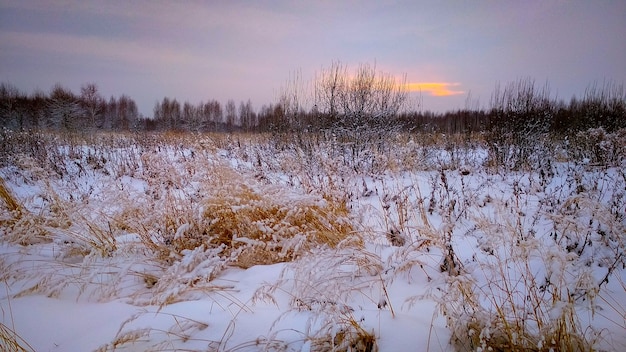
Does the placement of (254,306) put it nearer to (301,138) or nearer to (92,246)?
(92,246)

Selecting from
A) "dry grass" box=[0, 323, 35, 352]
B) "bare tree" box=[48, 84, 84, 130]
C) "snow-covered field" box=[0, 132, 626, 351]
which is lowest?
"dry grass" box=[0, 323, 35, 352]

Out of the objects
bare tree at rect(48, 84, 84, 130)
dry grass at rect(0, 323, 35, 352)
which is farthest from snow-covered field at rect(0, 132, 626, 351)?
bare tree at rect(48, 84, 84, 130)

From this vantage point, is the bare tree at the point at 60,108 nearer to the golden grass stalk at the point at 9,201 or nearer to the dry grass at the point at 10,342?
the golden grass stalk at the point at 9,201

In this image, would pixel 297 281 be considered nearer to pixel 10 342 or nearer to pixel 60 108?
pixel 10 342

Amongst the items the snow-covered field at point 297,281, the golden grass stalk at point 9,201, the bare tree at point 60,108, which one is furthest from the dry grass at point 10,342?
the bare tree at point 60,108

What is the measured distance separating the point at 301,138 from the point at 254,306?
28.1 feet

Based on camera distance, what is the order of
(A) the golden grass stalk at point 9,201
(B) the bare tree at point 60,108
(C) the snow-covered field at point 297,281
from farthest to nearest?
(B) the bare tree at point 60,108 < (A) the golden grass stalk at point 9,201 < (C) the snow-covered field at point 297,281

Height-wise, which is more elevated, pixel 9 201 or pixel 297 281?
pixel 9 201

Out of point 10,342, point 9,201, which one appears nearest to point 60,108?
point 9,201

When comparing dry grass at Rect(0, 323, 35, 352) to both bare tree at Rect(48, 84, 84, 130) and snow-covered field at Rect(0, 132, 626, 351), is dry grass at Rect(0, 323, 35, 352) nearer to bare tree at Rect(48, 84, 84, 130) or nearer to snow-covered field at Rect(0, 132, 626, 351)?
snow-covered field at Rect(0, 132, 626, 351)

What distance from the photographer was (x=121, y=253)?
2994 mm

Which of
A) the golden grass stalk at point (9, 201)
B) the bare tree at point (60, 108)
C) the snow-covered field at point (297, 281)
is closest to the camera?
the snow-covered field at point (297, 281)

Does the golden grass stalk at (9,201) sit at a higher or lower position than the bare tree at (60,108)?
lower

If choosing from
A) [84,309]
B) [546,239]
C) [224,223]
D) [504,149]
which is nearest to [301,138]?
[504,149]
